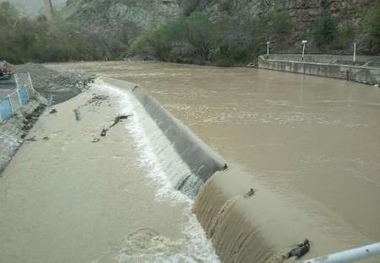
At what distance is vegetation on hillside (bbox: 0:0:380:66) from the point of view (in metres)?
35.8

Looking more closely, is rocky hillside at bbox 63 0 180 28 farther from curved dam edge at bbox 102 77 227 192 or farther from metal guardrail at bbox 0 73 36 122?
curved dam edge at bbox 102 77 227 192

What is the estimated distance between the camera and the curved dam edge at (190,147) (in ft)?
30.8

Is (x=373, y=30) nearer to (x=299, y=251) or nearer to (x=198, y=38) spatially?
(x=198, y=38)

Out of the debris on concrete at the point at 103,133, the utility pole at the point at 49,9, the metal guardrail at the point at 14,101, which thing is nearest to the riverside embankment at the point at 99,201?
the debris on concrete at the point at 103,133

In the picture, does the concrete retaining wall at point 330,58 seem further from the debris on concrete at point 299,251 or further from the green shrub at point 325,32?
the debris on concrete at point 299,251

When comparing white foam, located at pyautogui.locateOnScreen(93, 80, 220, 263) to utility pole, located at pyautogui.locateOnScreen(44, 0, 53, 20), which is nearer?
white foam, located at pyautogui.locateOnScreen(93, 80, 220, 263)

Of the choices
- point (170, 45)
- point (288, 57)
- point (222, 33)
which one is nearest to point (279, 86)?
point (288, 57)

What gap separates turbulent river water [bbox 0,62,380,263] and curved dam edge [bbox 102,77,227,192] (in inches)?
18.6

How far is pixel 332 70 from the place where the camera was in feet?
88.1

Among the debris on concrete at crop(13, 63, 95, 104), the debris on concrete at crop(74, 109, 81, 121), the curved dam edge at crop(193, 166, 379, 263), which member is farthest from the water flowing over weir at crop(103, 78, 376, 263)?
the debris on concrete at crop(13, 63, 95, 104)

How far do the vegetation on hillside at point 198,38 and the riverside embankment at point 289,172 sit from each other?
54.3 feet

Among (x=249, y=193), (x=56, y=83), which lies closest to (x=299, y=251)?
(x=249, y=193)

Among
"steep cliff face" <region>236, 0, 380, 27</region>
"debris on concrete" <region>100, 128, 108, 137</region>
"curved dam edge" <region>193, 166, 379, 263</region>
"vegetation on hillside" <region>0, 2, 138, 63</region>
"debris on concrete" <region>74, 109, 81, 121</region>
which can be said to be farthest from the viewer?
"vegetation on hillside" <region>0, 2, 138, 63</region>

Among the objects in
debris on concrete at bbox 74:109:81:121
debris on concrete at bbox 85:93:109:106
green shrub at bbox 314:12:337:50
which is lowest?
debris on concrete at bbox 85:93:109:106
